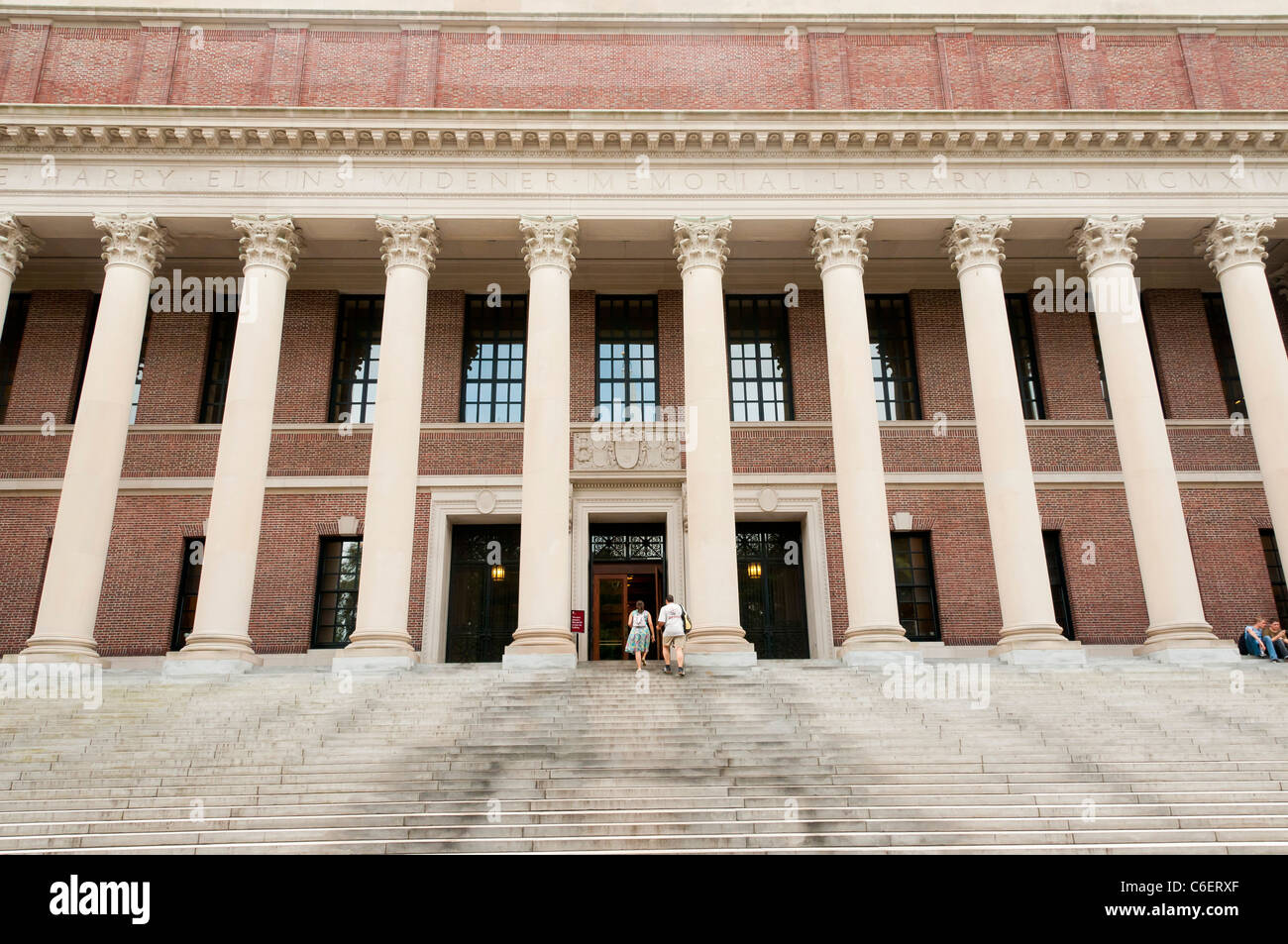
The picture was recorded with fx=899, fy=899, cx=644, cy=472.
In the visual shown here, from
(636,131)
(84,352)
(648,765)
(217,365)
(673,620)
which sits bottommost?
(648,765)

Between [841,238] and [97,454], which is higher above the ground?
[841,238]

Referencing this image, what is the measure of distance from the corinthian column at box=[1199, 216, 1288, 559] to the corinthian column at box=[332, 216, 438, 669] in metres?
20.3

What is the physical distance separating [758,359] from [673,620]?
37.3ft

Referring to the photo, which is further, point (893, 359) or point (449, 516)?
point (893, 359)

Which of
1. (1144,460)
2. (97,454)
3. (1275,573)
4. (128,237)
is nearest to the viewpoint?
(97,454)

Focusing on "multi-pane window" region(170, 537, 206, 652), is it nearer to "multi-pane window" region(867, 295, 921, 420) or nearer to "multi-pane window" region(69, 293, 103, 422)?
"multi-pane window" region(69, 293, 103, 422)

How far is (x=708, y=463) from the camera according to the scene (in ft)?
68.7

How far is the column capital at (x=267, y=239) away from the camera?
22.2 meters

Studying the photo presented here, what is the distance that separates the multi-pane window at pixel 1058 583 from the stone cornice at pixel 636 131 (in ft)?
34.9

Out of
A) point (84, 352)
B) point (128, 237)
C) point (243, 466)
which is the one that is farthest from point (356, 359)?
point (84, 352)

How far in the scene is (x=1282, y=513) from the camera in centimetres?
2139

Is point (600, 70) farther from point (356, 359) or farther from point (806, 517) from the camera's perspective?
point (806, 517)

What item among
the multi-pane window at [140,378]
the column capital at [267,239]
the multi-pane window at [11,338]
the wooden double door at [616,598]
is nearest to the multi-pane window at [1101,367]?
the wooden double door at [616,598]

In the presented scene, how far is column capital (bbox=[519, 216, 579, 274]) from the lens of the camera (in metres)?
22.5
